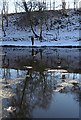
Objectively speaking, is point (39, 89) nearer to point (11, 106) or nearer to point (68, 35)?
point (11, 106)

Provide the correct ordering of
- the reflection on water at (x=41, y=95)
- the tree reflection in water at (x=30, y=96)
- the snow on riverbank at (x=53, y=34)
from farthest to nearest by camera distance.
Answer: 1. the snow on riverbank at (x=53, y=34)
2. the tree reflection in water at (x=30, y=96)
3. the reflection on water at (x=41, y=95)

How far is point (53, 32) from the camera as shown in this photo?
48.3 m

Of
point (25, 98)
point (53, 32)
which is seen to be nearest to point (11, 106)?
point (25, 98)

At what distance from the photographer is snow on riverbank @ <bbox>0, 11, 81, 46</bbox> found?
4059 cm

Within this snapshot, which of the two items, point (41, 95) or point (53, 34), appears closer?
point (41, 95)

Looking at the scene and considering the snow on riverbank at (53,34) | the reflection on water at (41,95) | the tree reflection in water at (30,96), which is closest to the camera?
the reflection on water at (41,95)

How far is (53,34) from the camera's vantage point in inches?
1844

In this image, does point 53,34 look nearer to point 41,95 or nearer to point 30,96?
point 41,95

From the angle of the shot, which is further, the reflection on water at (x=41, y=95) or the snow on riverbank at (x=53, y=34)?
the snow on riverbank at (x=53, y=34)

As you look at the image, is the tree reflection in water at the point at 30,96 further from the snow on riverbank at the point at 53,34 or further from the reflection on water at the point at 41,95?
the snow on riverbank at the point at 53,34

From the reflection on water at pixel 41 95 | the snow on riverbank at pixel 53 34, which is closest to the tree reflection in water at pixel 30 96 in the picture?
the reflection on water at pixel 41 95

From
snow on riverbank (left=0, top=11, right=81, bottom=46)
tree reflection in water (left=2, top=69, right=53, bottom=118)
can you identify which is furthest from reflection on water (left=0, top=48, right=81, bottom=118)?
snow on riverbank (left=0, top=11, right=81, bottom=46)

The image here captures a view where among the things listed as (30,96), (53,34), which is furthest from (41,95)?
(53,34)

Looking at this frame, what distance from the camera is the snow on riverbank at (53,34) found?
40.6m
